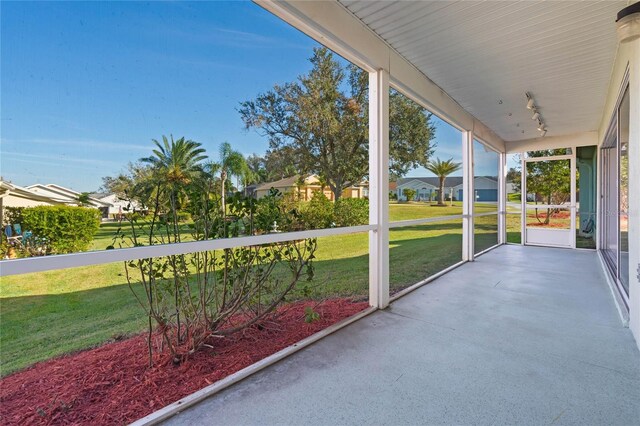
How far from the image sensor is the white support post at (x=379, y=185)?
3305 millimetres

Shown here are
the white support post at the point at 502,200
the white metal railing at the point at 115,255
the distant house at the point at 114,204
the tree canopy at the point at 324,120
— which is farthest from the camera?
the white support post at the point at 502,200

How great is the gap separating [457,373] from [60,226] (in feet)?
7.87

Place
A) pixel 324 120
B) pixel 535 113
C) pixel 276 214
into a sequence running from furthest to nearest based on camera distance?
1. pixel 535 113
2. pixel 324 120
3. pixel 276 214

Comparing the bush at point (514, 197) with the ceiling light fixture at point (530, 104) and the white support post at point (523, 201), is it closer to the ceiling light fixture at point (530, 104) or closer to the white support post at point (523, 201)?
the white support post at point (523, 201)

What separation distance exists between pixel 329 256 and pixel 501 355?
2125 millimetres

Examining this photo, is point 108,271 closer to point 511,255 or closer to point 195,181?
point 195,181

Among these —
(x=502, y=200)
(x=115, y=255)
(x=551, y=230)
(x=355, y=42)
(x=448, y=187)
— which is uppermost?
(x=355, y=42)

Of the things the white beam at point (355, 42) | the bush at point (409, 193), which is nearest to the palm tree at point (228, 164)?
the white beam at point (355, 42)

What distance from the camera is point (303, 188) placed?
287 cm

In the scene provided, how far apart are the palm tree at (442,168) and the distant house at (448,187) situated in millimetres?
94

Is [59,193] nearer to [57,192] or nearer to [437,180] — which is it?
[57,192]

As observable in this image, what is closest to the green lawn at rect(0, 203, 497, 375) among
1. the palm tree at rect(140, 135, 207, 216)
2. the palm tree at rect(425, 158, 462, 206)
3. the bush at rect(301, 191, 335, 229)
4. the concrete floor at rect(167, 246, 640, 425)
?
the palm tree at rect(140, 135, 207, 216)

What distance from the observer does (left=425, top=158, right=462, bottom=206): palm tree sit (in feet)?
18.2

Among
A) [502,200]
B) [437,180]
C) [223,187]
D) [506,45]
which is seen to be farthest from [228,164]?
[502,200]
